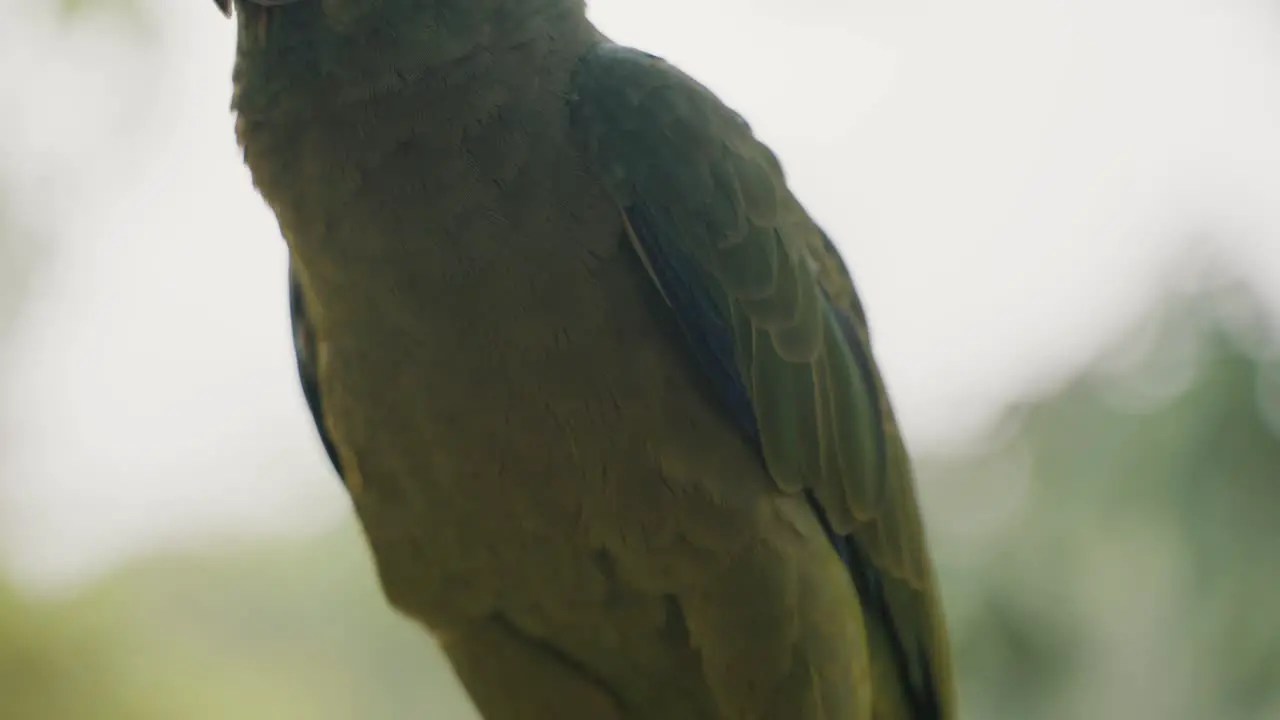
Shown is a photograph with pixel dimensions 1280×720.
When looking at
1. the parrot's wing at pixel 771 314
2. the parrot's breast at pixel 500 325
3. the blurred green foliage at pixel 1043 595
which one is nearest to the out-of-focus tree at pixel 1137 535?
the blurred green foliage at pixel 1043 595

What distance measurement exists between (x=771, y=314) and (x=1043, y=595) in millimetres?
781

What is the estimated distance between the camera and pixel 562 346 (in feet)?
2.54

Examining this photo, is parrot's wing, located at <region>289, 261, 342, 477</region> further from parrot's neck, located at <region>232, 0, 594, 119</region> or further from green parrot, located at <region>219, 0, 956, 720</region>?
parrot's neck, located at <region>232, 0, 594, 119</region>

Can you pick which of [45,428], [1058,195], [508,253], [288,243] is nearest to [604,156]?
[508,253]

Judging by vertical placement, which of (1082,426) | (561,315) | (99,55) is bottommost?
(1082,426)

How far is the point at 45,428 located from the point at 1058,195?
1309mm

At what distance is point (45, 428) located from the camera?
1437 mm

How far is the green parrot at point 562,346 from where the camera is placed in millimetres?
775

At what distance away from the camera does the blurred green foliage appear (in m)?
1.42

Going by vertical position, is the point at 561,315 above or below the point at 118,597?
above

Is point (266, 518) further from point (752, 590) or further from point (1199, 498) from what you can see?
point (1199, 498)

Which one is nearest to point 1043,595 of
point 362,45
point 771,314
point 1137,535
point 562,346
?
point 1137,535

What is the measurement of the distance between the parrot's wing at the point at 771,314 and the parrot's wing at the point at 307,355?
0.32 m

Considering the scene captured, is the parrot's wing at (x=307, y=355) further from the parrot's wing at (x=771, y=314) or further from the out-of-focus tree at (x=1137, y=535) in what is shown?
the out-of-focus tree at (x=1137, y=535)
